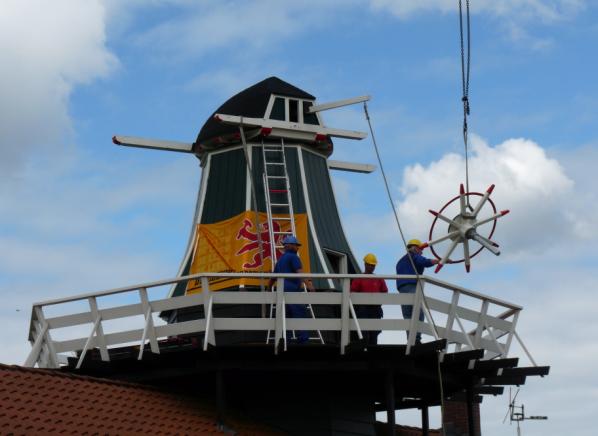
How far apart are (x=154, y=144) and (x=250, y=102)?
1.79m

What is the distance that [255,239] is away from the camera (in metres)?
18.2

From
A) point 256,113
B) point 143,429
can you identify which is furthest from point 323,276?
point 256,113

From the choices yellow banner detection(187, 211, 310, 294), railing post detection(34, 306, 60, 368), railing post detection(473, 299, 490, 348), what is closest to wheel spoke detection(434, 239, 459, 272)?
railing post detection(473, 299, 490, 348)

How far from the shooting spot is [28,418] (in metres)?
13.0

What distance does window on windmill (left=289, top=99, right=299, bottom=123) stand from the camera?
769 inches

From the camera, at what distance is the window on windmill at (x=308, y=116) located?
19.7 metres

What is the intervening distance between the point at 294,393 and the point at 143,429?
9.81 feet

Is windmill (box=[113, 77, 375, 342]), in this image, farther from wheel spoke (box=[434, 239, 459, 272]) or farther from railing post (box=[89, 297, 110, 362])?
railing post (box=[89, 297, 110, 362])

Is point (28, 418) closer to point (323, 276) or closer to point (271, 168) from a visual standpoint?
point (323, 276)

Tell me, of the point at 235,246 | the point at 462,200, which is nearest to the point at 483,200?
the point at 462,200

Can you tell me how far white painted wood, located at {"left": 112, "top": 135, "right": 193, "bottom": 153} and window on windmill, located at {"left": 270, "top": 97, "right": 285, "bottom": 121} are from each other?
1565 millimetres

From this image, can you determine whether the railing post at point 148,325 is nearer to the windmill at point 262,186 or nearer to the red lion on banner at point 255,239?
the windmill at point 262,186

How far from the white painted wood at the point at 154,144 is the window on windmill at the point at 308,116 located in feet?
6.51

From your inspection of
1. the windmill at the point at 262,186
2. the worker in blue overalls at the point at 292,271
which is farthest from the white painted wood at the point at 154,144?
the worker in blue overalls at the point at 292,271
